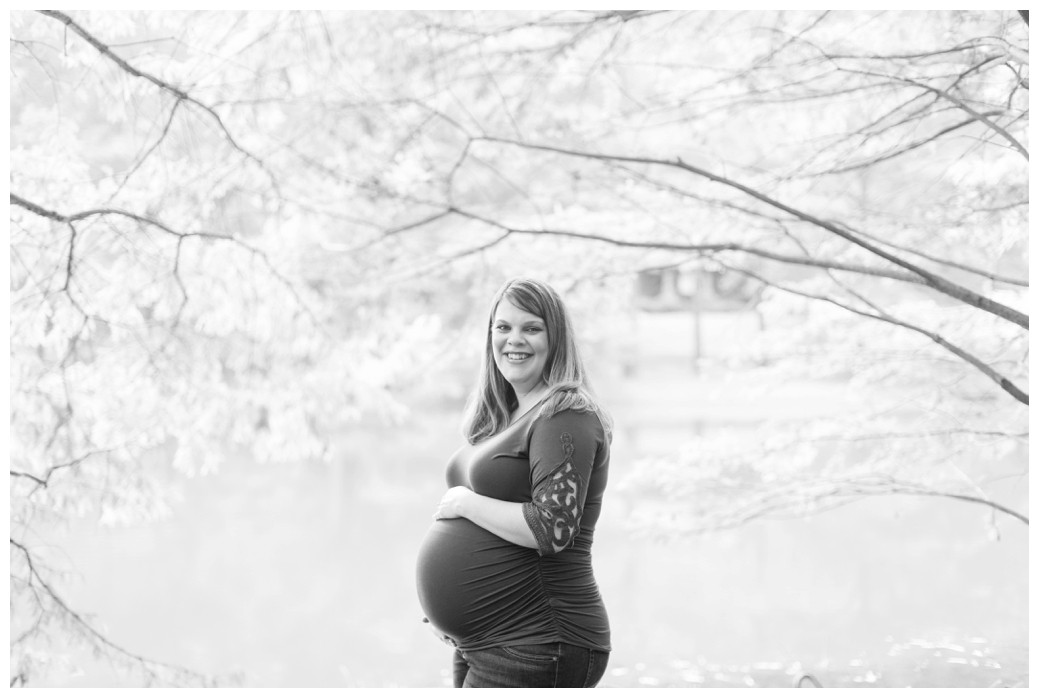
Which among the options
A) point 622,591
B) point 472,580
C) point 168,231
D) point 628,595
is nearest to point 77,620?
point 168,231

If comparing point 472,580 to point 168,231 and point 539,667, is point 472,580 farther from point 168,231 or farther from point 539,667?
point 168,231

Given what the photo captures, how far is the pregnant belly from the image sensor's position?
165cm

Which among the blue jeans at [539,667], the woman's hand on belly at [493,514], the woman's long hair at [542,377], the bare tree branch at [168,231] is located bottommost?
the blue jeans at [539,667]

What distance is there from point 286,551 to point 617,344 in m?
7.37

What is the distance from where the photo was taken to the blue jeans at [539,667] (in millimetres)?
1604

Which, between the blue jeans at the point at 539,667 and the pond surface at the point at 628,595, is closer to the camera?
the blue jeans at the point at 539,667

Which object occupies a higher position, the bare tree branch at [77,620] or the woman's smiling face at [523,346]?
the woman's smiling face at [523,346]

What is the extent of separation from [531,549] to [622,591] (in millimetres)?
6400

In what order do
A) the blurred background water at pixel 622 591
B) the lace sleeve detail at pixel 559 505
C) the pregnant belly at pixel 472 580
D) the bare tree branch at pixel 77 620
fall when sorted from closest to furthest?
the lace sleeve detail at pixel 559 505 → the pregnant belly at pixel 472 580 → the bare tree branch at pixel 77 620 → the blurred background water at pixel 622 591

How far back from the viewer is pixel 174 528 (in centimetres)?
946

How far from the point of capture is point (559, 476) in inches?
59.7

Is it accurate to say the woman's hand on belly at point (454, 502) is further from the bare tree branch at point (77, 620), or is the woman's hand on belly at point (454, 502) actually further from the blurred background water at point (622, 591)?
the blurred background water at point (622, 591)

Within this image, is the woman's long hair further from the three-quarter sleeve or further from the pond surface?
the pond surface

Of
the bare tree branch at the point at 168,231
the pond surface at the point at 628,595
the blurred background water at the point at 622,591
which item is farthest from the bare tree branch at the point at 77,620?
the pond surface at the point at 628,595
